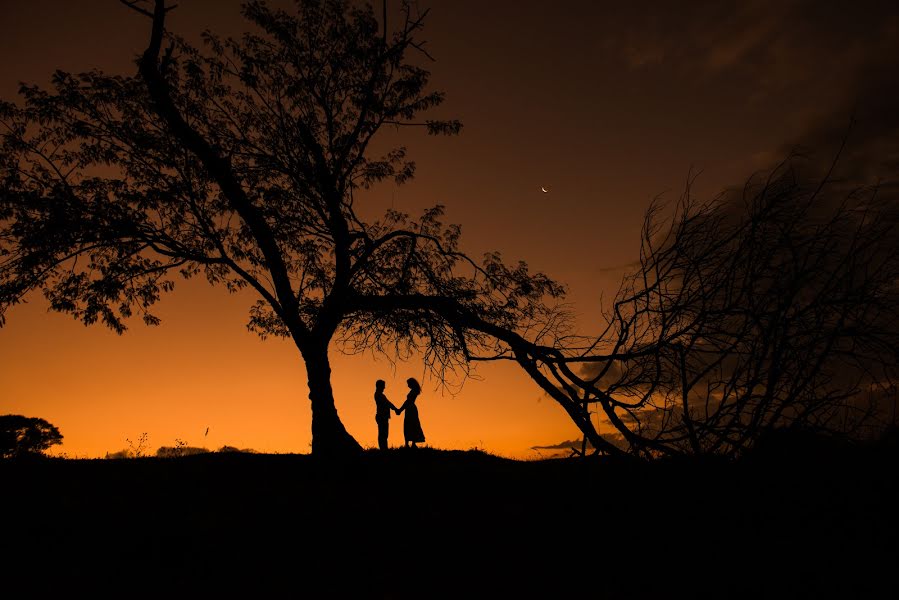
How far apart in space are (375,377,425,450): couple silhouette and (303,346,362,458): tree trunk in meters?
3.03

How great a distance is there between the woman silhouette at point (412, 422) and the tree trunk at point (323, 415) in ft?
10.4

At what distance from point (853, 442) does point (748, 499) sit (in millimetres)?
1384

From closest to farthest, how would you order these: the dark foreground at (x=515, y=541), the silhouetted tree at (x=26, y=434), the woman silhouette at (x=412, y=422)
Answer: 1. the dark foreground at (x=515, y=541)
2. the woman silhouette at (x=412, y=422)
3. the silhouetted tree at (x=26, y=434)

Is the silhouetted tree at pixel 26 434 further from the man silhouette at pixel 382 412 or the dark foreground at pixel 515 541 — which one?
the dark foreground at pixel 515 541

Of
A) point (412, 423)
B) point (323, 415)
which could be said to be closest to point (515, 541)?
point (323, 415)

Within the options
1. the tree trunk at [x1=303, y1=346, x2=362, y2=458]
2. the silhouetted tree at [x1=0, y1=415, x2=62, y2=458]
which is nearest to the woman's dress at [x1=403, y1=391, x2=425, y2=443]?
the tree trunk at [x1=303, y1=346, x2=362, y2=458]

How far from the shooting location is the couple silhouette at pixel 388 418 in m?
15.5

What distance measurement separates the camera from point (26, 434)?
2822 centimetres

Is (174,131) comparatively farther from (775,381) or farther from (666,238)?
(775,381)

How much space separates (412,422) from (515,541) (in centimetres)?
942

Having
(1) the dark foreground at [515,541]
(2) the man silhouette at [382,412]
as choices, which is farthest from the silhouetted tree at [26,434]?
(1) the dark foreground at [515,541]

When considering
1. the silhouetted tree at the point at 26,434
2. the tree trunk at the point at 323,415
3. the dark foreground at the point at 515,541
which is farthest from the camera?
the silhouetted tree at the point at 26,434

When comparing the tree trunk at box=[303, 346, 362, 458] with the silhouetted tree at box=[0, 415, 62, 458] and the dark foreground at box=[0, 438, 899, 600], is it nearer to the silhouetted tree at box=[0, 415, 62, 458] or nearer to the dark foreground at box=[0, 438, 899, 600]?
the dark foreground at box=[0, 438, 899, 600]

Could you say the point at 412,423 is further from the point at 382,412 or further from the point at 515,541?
the point at 515,541
